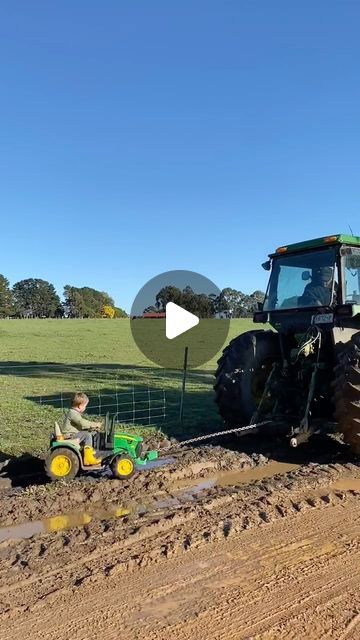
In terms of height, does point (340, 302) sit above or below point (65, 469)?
above

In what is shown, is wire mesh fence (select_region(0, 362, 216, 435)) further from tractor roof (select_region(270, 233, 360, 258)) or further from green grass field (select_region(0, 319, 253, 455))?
tractor roof (select_region(270, 233, 360, 258))

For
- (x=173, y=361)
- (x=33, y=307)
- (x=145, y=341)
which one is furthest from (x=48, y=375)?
(x=33, y=307)

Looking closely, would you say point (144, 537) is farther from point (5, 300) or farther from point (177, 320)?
point (5, 300)

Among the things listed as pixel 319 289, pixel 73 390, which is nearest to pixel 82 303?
pixel 73 390

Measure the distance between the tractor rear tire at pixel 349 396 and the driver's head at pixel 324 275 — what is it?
41.7 inches

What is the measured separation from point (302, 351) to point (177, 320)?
2.15 metres

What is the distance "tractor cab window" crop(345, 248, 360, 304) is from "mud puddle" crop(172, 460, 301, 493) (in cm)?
212

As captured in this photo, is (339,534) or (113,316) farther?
(113,316)

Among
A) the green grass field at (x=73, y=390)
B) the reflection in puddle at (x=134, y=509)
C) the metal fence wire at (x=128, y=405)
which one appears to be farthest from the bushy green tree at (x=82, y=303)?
the reflection in puddle at (x=134, y=509)

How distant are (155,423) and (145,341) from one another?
4.18 feet

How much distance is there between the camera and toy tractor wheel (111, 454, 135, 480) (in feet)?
18.3

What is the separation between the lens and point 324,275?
711cm

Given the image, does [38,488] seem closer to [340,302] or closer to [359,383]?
[359,383]

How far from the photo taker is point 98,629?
2.97 metres
